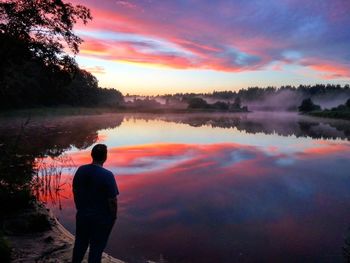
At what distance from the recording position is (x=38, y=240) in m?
9.64

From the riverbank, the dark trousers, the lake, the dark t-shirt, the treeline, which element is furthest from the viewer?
the treeline

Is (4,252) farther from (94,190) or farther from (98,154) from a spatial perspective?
(98,154)

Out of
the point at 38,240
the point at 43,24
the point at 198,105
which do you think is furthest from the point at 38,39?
the point at 198,105

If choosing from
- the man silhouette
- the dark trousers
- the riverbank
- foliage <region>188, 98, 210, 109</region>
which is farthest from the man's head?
foliage <region>188, 98, 210, 109</region>

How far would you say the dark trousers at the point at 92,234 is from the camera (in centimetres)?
624

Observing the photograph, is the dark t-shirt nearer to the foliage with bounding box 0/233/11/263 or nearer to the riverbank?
the riverbank

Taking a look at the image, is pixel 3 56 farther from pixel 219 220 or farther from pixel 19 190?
pixel 219 220

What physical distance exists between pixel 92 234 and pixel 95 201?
2.04 feet

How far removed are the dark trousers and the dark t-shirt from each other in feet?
0.39

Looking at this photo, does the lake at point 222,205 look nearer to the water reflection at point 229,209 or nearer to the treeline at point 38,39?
the water reflection at point 229,209

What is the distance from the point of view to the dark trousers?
624 centimetres

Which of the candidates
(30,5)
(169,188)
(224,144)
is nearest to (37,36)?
(30,5)

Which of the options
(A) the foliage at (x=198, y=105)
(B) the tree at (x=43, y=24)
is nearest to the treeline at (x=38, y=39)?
(B) the tree at (x=43, y=24)

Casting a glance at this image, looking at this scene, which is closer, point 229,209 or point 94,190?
point 94,190
